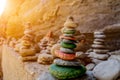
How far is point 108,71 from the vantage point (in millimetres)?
1038

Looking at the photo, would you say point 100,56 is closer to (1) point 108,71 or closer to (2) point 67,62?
(1) point 108,71

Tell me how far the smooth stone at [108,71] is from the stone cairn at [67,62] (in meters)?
0.10

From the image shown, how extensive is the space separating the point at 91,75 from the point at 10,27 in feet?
7.77

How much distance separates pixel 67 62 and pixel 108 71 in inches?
8.9

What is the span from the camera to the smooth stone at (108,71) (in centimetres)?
102

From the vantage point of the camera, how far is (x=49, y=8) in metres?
2.60

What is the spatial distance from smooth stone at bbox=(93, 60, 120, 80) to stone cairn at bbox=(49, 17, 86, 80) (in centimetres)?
10

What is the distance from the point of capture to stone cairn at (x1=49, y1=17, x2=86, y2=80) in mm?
953

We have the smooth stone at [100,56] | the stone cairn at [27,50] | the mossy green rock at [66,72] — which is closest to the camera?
the mossy green rock at [66,72]

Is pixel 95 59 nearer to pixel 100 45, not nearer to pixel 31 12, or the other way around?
pixel 100 45

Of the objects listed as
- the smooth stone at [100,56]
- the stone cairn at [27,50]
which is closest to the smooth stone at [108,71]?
the smooth stone at [100,56]

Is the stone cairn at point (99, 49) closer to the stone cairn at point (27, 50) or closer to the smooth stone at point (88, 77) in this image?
the smooth stone at point (88, 77)

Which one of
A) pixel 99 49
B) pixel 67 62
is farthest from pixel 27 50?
pixel 67 62

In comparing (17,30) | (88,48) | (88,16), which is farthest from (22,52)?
(17,30)
